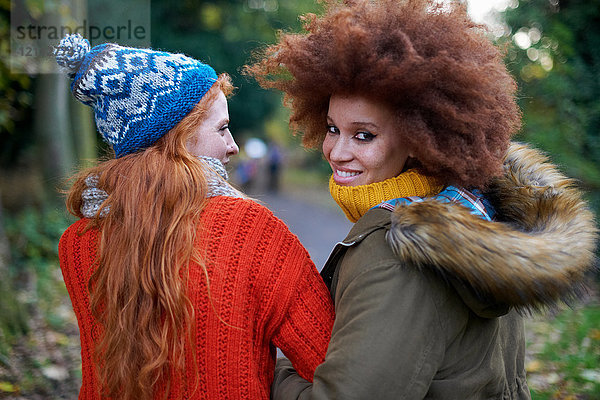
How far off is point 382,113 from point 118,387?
54.5 inches

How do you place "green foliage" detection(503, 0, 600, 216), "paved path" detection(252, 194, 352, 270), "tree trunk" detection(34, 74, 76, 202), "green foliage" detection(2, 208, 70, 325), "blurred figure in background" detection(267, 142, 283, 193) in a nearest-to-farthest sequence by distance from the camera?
"green foliage" detection(2, 208, 70, 325), "green foliage" detection(503, 0, 600, 216), "tree trunk" detection(34, 74, 76, 202), "paved path" detection(252, 194, 352, 270), "blurred figure in background" detection(267, 142, 283, 193)

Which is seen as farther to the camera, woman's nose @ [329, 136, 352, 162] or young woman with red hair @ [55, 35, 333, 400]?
woman's nose @ [329, 136, 352, 162]

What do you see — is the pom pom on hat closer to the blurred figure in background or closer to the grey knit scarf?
the grey knit scarf

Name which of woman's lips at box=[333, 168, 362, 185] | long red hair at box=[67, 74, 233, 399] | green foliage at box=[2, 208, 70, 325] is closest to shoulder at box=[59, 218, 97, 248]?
long red hair at box=[67, 74, 233, 399]

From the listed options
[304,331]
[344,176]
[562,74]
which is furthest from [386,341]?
[562,74]

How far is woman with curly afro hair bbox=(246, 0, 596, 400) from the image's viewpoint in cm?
155

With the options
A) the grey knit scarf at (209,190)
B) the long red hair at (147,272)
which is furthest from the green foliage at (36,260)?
the long red hair at (147,272)

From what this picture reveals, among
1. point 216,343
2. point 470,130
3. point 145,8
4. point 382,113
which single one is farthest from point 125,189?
point 145,8

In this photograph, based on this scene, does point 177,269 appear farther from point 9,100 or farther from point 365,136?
point 9,100

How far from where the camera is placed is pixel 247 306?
1.78 m

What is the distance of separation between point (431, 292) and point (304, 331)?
471 millimetres

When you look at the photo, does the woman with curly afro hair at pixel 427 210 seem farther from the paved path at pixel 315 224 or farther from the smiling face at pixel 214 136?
the paved path at pixel 315 224

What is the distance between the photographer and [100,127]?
6.87 feet

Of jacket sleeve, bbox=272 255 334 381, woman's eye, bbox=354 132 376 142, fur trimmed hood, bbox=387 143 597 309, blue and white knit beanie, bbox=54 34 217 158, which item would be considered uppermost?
blue and white knit beanie, bbox=54 34 217 158
